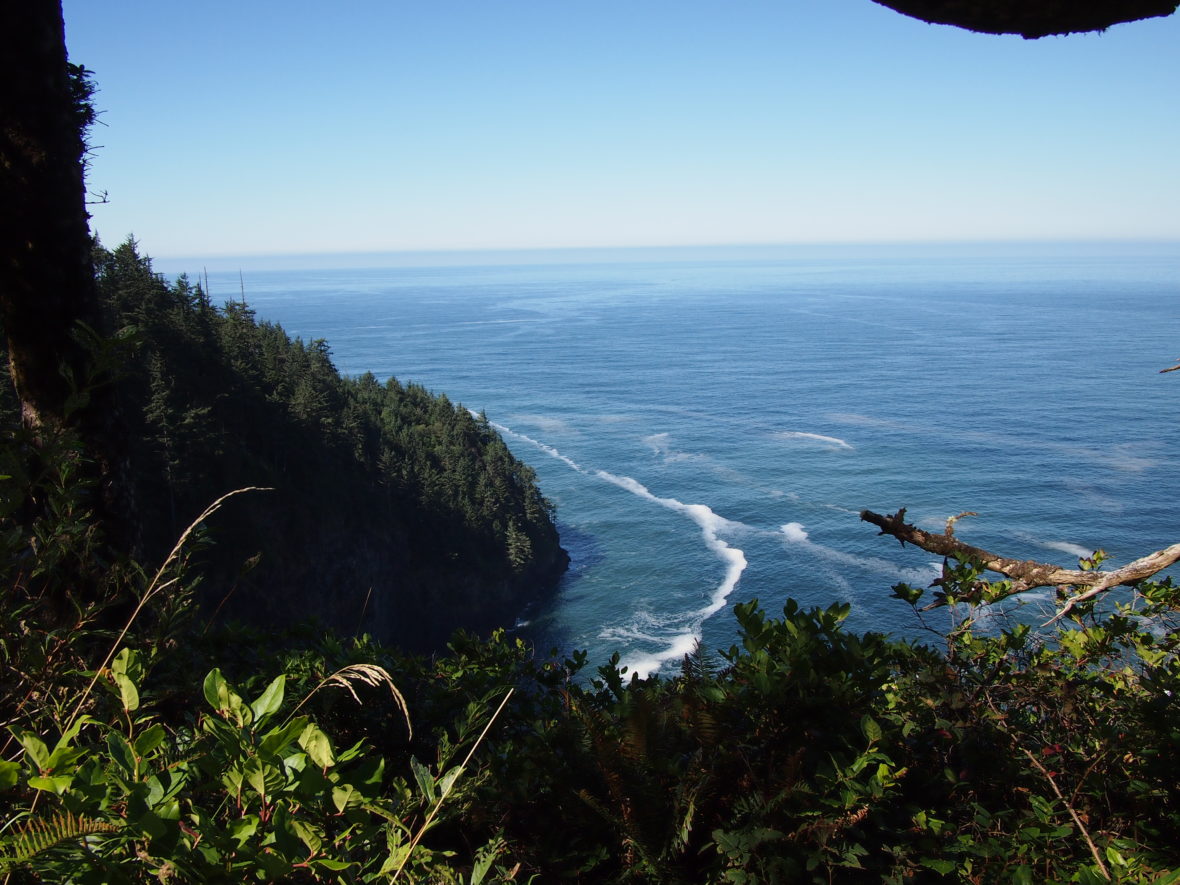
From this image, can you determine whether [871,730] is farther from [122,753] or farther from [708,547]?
[708,547]

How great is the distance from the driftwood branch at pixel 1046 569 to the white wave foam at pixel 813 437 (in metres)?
62.8

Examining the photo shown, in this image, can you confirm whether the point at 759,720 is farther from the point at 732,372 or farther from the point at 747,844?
the point at 732,372

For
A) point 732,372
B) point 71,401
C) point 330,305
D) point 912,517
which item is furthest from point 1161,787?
point 330,305

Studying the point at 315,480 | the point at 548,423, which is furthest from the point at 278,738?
the point at 548,423

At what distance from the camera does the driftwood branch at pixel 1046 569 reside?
363 cm

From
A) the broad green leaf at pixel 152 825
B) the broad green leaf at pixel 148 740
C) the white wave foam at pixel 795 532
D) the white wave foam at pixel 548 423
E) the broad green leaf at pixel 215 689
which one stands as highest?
the broad green leaf at pixel 215 689

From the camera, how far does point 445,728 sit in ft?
10.9

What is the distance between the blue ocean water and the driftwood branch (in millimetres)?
10305

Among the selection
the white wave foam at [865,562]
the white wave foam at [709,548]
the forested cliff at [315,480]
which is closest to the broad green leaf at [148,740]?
the forested cliff at [315,480]

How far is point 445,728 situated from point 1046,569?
3.37m

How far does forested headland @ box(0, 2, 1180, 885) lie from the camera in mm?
1574

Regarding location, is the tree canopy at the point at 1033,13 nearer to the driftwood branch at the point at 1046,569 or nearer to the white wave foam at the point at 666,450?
the driftwood branch at the point at 1046,569

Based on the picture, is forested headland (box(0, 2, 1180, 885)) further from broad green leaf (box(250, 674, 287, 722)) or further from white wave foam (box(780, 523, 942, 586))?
white wave foam (box(780, 523, 942, 586))

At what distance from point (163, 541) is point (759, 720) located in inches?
1239
